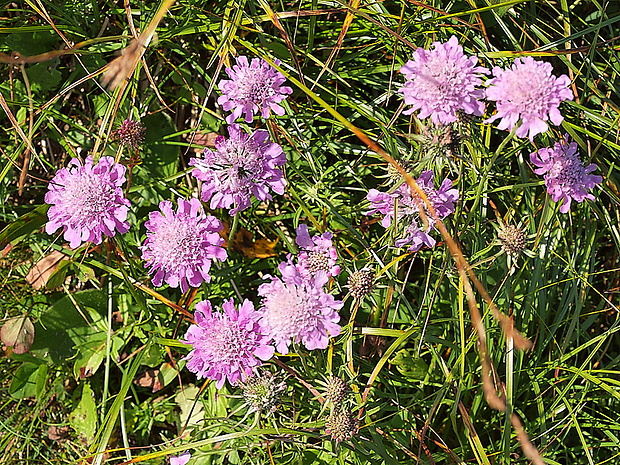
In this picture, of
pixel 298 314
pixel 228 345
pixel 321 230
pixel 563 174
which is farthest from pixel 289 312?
pixel 563 174

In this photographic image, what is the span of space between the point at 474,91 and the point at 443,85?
0.09 m

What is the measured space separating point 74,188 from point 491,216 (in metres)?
1.12

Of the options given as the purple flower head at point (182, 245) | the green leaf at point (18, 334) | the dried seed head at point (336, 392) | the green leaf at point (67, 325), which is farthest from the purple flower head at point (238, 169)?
the green leaf at point (18, 334)

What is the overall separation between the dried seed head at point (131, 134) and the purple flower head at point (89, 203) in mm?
196

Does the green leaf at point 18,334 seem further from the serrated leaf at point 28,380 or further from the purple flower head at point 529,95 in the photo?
the purple flower head at point 529,95

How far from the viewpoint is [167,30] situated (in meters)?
1.60

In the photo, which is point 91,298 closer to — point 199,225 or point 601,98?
point 199,225

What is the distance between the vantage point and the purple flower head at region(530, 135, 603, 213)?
1.23 meters

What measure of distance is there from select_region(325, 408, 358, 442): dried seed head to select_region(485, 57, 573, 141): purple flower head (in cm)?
63

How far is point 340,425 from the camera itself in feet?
3.64

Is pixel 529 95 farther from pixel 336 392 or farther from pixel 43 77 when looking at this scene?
pixel 43 77

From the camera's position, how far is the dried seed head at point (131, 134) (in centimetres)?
146

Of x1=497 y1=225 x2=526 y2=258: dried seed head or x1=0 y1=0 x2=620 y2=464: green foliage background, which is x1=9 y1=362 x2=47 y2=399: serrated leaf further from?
x1=497 y1=225 x2=526 y2=258: dried seed head

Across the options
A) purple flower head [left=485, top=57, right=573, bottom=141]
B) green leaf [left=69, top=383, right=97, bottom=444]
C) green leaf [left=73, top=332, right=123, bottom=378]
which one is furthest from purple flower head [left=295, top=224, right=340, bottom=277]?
green leaf [left=69, top=383, right=97, bottom=444]
